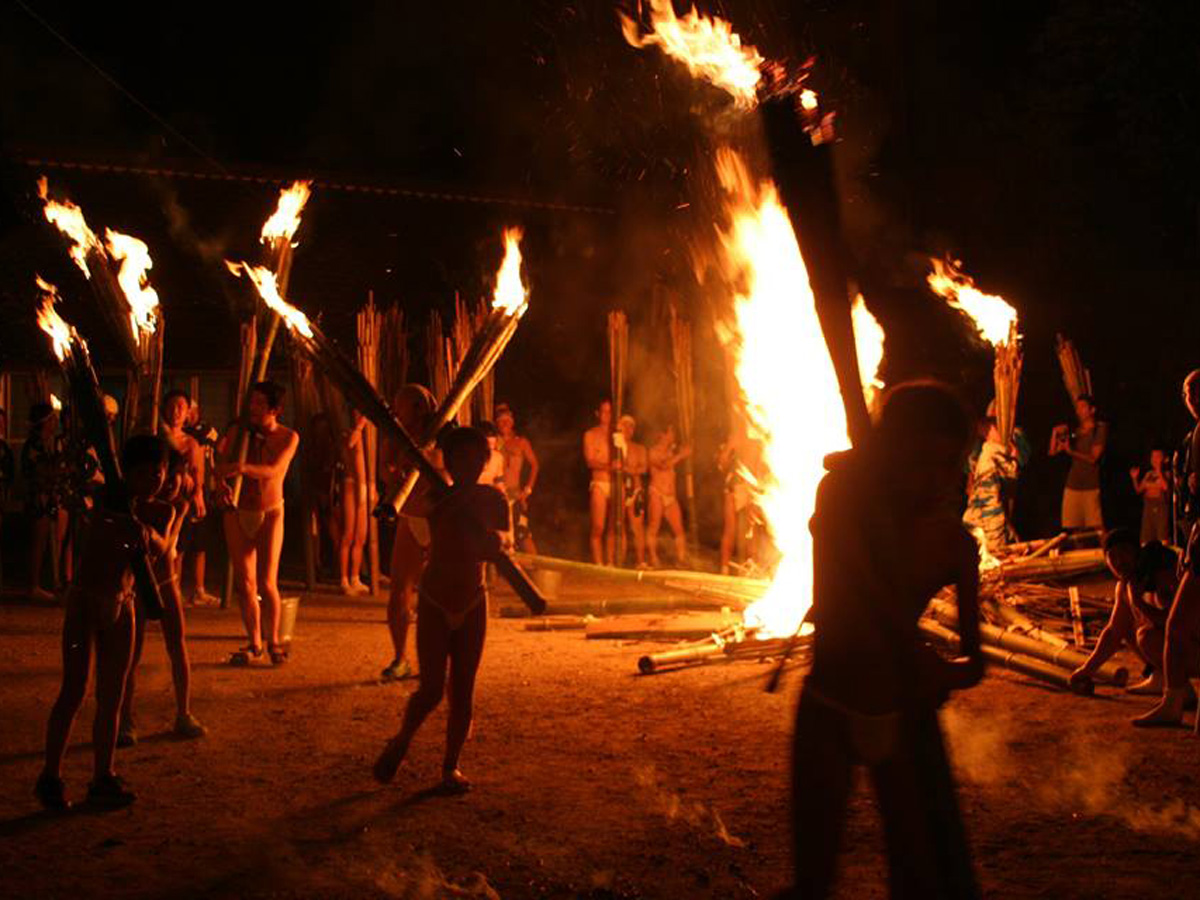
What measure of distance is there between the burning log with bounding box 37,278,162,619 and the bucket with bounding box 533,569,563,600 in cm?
538

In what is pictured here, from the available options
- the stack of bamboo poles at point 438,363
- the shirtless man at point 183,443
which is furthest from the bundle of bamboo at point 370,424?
the shirtless man at point 183,443

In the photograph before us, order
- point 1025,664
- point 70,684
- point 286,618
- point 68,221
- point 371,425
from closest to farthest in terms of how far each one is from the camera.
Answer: point 70,684, point 68,221, point 1025,664, point 286,618, point 371,425

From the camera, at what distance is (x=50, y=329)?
5832 mm

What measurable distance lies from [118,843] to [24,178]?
12947mm

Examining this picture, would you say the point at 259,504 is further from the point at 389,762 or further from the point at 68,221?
the point at 389,762

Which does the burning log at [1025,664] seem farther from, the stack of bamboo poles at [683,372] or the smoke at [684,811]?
the stack of bamboo poles at [683,372]

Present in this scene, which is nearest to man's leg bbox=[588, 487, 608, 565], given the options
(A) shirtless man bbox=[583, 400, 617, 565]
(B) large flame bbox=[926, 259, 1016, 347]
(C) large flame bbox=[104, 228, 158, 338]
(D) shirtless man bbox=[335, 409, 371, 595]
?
(A) shirtless man bbox=[583, 400, 617, 565]

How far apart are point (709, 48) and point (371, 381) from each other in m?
5.24

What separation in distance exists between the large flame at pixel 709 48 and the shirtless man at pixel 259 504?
12.2ft

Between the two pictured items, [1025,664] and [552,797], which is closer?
[552,797]

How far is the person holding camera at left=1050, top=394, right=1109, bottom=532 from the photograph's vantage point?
13.2m

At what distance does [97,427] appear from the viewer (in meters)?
5.26

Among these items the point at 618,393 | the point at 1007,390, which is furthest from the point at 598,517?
the point at 1007,390

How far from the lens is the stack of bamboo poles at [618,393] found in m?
13.6
